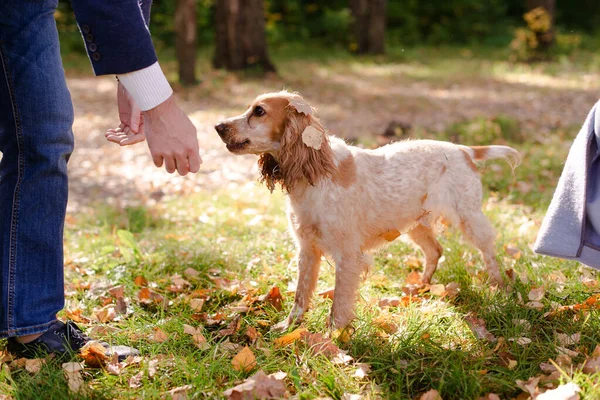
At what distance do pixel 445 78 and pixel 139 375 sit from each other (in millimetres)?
13108

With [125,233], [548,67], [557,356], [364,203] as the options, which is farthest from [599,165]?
[548,67]

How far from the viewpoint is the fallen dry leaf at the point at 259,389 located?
2434 millimetres

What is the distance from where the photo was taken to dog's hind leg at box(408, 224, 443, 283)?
389 cm

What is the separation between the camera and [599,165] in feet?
8.05

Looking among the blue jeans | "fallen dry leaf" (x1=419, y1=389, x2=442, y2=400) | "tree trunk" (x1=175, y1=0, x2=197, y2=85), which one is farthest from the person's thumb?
"tree trunk" (x1=175, y1=0, x2=197, y2=85)

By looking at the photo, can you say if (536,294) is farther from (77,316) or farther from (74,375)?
(77,316)

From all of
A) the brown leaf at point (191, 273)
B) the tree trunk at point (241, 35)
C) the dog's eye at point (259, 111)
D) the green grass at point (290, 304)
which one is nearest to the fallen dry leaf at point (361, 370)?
the green grass at point (290, 304)

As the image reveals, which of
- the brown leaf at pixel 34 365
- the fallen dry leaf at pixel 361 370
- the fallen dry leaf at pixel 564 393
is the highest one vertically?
the fallen dry leaf at pixel 564 393

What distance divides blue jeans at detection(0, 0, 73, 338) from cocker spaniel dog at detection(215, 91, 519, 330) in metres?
0.93

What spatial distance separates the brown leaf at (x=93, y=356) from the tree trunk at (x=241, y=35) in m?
11.7

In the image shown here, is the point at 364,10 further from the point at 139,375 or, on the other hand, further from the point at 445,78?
the point at 139,375

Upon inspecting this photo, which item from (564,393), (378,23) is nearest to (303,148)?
(564,393)

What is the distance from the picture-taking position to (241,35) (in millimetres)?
13945

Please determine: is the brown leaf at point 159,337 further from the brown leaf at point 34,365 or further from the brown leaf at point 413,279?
the brown leaf at point 413,279
